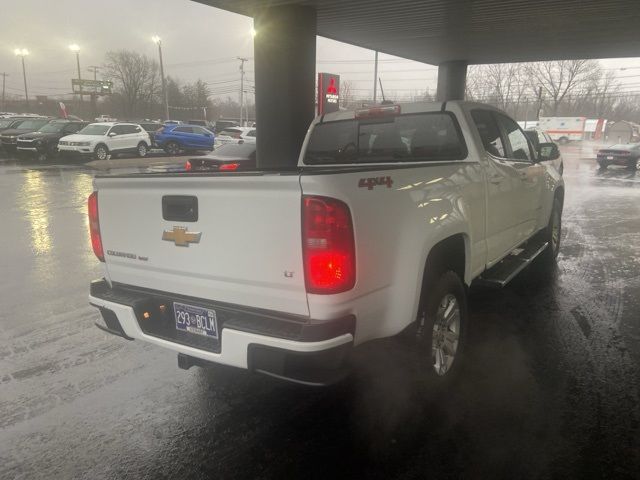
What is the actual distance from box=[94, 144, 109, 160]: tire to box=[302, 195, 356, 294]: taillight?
22.5 meters

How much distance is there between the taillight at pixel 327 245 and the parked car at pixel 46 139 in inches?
927

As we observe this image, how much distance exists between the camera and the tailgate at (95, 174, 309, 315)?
240cm

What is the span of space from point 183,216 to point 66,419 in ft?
5.12

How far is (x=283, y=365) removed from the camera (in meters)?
2.39

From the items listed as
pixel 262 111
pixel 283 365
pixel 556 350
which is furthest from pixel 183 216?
pixel 262 111

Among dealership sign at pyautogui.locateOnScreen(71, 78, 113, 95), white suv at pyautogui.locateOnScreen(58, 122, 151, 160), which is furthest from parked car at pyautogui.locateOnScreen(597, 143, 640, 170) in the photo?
dealership sign at pyautogui.locateOnScreen(71, 78, 113, 95)

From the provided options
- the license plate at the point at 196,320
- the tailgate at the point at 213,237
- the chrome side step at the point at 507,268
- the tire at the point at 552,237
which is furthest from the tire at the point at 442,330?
the tire at the point at 552,237

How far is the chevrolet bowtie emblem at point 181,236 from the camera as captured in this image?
270 centimetres

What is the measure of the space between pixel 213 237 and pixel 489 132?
9.75 feet

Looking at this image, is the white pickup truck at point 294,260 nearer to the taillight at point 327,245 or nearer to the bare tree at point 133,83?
the taillight at point 327,245

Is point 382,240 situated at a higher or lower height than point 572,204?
higher

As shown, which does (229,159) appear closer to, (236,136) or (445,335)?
(445,335)

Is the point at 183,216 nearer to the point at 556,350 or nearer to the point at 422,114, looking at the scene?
the point at 422,114

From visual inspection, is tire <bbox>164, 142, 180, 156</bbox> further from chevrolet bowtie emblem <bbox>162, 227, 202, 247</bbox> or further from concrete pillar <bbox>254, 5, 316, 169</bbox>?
chevrolet bowtie emblem <bbox>162, 227, 202, 247</bbox>
